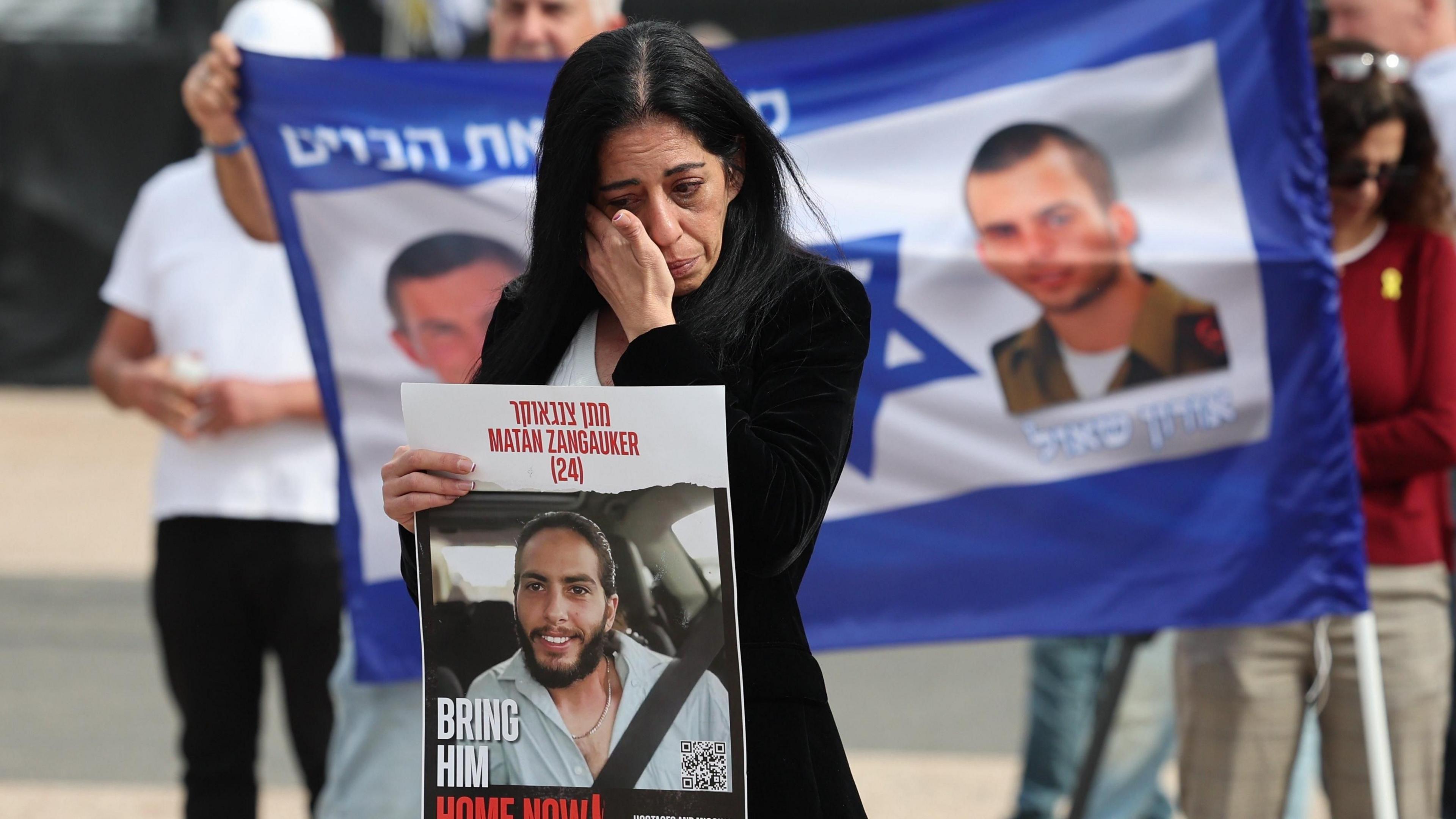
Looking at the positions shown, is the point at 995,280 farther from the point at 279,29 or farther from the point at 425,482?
the point at 425,482

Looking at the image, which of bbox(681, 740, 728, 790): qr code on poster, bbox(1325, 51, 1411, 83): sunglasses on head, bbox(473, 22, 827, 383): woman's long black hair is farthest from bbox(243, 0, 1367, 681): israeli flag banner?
bbox(681, 740, 728, 790): qr code on poster

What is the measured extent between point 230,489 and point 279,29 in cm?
111

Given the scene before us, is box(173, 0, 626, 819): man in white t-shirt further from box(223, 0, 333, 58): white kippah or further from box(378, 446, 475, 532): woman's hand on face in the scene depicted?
box(378, 446, 475, 532): woman's hand on face

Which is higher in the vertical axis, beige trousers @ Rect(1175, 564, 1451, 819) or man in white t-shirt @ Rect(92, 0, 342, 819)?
man in white t-shirt @ Rect(92, 0, 342, 819)

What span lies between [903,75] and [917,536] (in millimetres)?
1015

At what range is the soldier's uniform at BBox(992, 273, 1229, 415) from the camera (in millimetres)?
3734

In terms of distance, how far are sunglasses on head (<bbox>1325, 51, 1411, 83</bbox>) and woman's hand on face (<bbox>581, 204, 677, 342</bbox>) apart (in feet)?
8.00

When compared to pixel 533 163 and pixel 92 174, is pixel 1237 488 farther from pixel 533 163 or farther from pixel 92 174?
pixel 92 174

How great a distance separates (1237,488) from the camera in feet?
12.2

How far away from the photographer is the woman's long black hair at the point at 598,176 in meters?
1.82

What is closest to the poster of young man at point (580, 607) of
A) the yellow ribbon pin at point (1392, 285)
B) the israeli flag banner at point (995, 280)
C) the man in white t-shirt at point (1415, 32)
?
the israeli flag banner at point (995, 280)

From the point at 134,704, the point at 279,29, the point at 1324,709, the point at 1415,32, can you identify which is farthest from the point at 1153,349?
the point at 134,704

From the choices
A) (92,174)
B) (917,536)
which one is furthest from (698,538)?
(92,174)

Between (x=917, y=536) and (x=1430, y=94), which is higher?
(x=1430, y=94)
